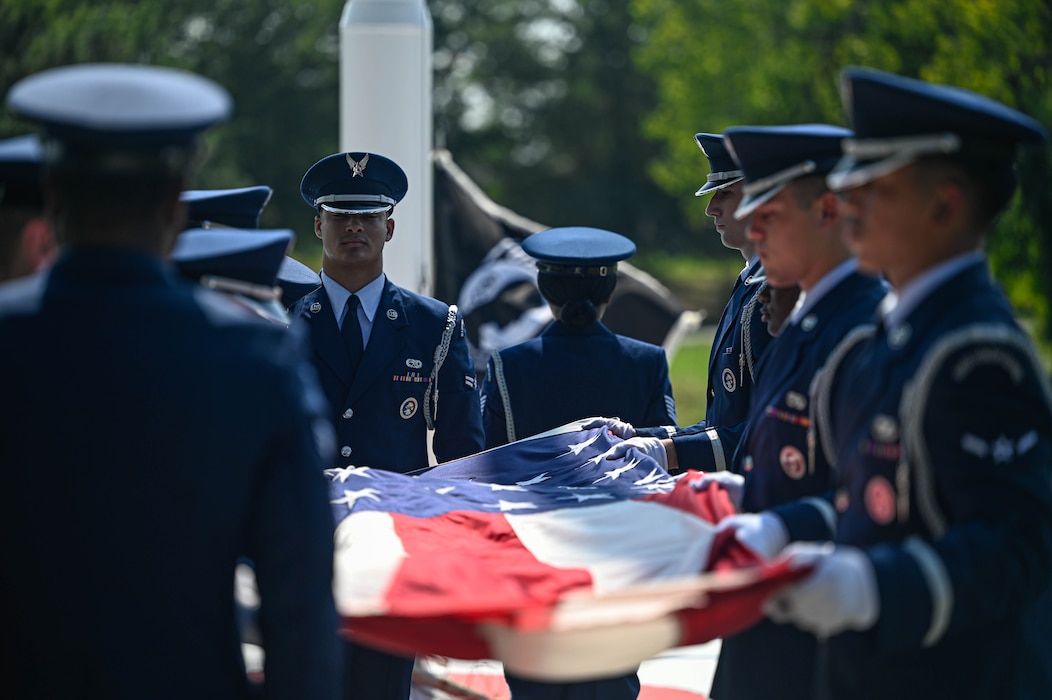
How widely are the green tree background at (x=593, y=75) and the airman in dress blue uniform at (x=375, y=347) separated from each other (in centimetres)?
1418

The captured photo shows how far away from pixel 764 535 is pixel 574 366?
2035mm

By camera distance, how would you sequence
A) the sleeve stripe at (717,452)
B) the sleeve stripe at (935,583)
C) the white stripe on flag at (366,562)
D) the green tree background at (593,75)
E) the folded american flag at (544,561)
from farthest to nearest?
the green tree background at (593,75) < the sleeve stripe at (717,452) < the white stripe on flag at (366,562) < the folded american flag at (544,561) < the sleeve stripe at (935,583)

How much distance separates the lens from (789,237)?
3.17m

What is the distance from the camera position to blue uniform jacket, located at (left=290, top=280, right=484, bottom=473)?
4.61 metres

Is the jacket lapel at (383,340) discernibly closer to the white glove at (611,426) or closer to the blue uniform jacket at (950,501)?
the white glove at (611,426)

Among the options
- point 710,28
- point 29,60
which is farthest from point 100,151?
point 710,28

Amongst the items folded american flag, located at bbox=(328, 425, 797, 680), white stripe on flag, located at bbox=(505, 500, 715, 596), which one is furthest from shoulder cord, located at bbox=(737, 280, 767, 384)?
white stripe on flag, located at bbox=(505, 500, 715, 596)

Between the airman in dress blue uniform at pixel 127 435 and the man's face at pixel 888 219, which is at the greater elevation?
the man's face at pixel 888 219

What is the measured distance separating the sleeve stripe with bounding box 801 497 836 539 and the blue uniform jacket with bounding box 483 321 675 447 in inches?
75.2

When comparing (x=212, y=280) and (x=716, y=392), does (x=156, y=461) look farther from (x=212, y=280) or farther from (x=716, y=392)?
(x=716, y=392)

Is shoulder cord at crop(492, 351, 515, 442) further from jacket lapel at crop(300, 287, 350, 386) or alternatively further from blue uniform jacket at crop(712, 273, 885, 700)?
blue uniform jacket at crop(712, 273, 885, 700)

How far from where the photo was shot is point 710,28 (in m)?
35.2

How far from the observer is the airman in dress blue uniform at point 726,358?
427cm

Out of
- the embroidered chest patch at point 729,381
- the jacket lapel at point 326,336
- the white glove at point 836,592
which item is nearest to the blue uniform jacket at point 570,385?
the embroidered chest patch at point 729,381
